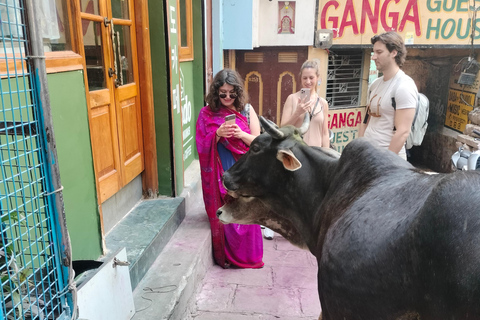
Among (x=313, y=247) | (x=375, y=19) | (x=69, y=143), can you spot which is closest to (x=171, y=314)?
(x=313, y=247)

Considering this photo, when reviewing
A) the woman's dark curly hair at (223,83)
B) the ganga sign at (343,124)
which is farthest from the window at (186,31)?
the ganga sign at (343,124)

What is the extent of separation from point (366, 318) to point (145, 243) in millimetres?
1975

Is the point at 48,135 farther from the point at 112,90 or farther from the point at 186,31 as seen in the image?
the point at 186,31

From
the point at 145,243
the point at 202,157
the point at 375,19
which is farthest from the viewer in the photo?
the point at 375,19

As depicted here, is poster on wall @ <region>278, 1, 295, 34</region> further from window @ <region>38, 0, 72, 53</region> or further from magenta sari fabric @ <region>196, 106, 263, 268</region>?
window @ <region>38, 0, 72, 53</region>

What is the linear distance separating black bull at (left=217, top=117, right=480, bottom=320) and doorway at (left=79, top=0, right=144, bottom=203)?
1349 mm

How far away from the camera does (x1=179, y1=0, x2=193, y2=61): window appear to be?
4.98m

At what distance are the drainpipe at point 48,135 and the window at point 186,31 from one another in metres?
3.50

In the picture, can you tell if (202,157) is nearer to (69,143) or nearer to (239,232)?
(239,232)

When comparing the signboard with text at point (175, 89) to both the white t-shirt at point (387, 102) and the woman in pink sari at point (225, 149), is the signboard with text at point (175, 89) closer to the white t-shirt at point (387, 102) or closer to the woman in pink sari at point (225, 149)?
the woman in pink sari at point (225, 149)

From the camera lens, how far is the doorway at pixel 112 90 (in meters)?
3.09

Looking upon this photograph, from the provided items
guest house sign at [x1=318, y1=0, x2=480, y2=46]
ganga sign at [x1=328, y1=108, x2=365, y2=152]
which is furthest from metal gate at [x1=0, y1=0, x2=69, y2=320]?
ganga sign at [x1=328, y1=108, x2=365, y2=152]

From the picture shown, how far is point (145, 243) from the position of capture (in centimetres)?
314

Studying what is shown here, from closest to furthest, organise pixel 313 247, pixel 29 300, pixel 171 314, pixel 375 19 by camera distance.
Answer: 1. pixel 29 300
2. pixel 313 247
3. pixel 171 314
4. pixel 375 19
